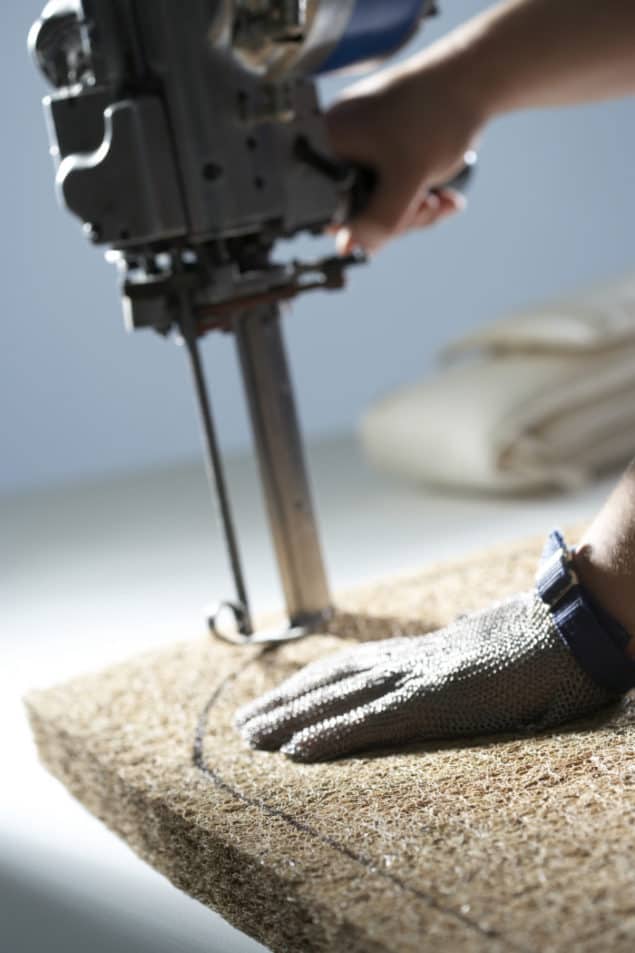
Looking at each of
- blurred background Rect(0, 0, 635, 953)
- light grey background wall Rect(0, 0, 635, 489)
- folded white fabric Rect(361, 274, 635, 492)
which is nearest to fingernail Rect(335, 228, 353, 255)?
blurred background Rect(0, 0, 635, 953)

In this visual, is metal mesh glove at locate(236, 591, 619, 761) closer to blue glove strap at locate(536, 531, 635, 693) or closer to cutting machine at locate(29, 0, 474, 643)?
blue glove strap at locate(536, 531, 635, 693)

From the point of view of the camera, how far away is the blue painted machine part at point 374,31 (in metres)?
1.34

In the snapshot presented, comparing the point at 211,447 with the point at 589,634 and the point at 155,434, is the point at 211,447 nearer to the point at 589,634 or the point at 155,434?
the point at 589,634

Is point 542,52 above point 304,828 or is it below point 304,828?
above

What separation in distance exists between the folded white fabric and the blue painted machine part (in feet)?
2.70

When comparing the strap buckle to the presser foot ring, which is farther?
the presser foot ring

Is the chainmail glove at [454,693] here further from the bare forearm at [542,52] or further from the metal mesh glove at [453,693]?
the bare forearm at [542,52]

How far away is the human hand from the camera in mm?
1440

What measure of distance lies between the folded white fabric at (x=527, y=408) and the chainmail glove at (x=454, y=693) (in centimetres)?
97

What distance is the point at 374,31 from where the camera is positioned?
137 cm

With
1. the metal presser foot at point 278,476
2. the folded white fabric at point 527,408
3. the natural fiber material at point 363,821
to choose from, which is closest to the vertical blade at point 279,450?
the metal presser foot at point 278,476

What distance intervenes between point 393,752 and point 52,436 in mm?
1989

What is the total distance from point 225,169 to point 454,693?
523 mm

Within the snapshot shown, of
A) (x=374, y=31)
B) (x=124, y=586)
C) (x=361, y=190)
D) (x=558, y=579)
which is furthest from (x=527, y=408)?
(x=558, y=579)
